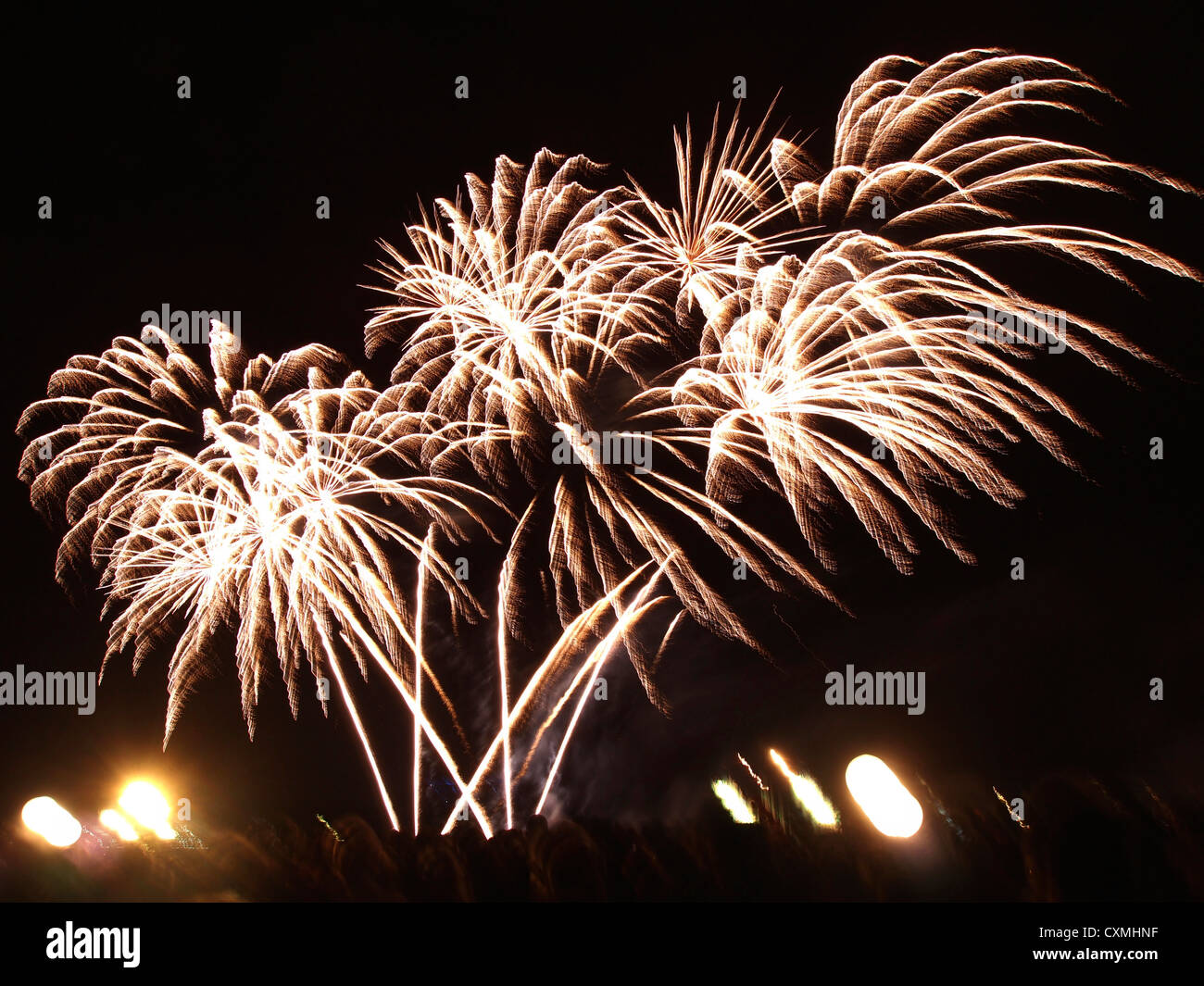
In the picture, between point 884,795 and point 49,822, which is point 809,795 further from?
point 49,822

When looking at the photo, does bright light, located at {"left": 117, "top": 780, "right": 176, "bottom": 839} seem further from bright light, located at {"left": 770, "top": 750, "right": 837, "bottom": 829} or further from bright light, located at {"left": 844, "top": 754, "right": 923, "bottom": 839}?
bright light, located at {"left": 844, "top": 754, "right": 923, "bottom": 839}

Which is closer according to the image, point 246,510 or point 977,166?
point 977,166

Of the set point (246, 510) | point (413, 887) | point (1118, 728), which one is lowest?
point (413, 887)

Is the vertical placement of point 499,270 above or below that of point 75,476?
above

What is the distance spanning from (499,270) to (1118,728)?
9891mm

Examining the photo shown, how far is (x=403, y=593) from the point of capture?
16.1 m

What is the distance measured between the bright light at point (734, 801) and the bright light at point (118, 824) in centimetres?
1076

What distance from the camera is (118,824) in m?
16.2

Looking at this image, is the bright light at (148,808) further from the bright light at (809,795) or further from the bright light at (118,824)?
the bright light at (809,795)

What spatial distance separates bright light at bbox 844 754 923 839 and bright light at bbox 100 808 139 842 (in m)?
→ 14.1

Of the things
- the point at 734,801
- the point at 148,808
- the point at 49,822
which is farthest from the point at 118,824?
the point at 734,801

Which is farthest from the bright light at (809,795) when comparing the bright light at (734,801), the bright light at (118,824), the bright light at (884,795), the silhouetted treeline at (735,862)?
the bright light at (118,824)
